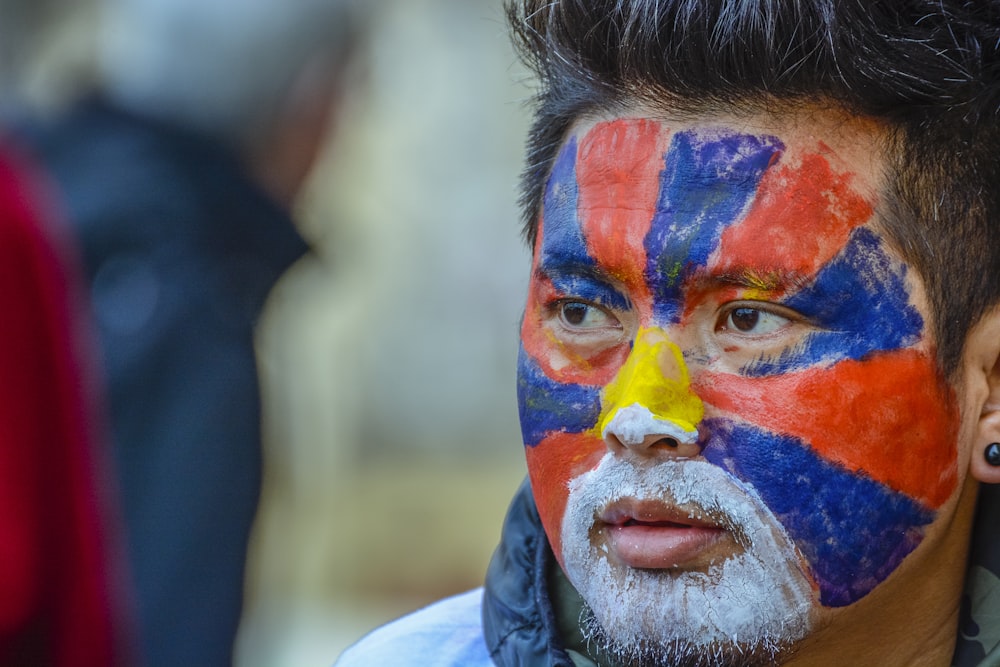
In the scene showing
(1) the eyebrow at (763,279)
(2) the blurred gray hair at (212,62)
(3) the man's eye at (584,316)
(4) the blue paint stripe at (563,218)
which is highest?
(2) the blurred gray hair at (212,62)

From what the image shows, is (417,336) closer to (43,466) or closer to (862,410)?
(43,466)

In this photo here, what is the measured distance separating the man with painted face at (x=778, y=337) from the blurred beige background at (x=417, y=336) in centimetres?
420

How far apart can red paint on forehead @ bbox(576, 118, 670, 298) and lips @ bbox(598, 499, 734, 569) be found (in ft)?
1.24

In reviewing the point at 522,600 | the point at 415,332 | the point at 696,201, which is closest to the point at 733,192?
the point at 696,201

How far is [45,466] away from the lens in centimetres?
227

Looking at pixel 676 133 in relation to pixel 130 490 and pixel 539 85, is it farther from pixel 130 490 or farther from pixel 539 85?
pixel 130 490

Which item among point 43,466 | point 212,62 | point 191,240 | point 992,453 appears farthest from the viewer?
point 212,62

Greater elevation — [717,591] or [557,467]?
[557,467]

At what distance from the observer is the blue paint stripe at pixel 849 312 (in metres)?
2.05

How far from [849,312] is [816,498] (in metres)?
0.31

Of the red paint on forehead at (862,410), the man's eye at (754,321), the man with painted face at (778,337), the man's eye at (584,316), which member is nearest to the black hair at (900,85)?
the man with painted face at (778,337)

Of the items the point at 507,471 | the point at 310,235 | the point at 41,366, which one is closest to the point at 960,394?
the point at 41,366

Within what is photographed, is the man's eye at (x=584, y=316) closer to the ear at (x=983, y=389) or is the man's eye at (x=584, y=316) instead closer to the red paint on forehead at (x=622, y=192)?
the red paint on forehead at (x=622, y=192)

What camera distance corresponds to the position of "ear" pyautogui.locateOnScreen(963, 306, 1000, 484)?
2.15 metres
